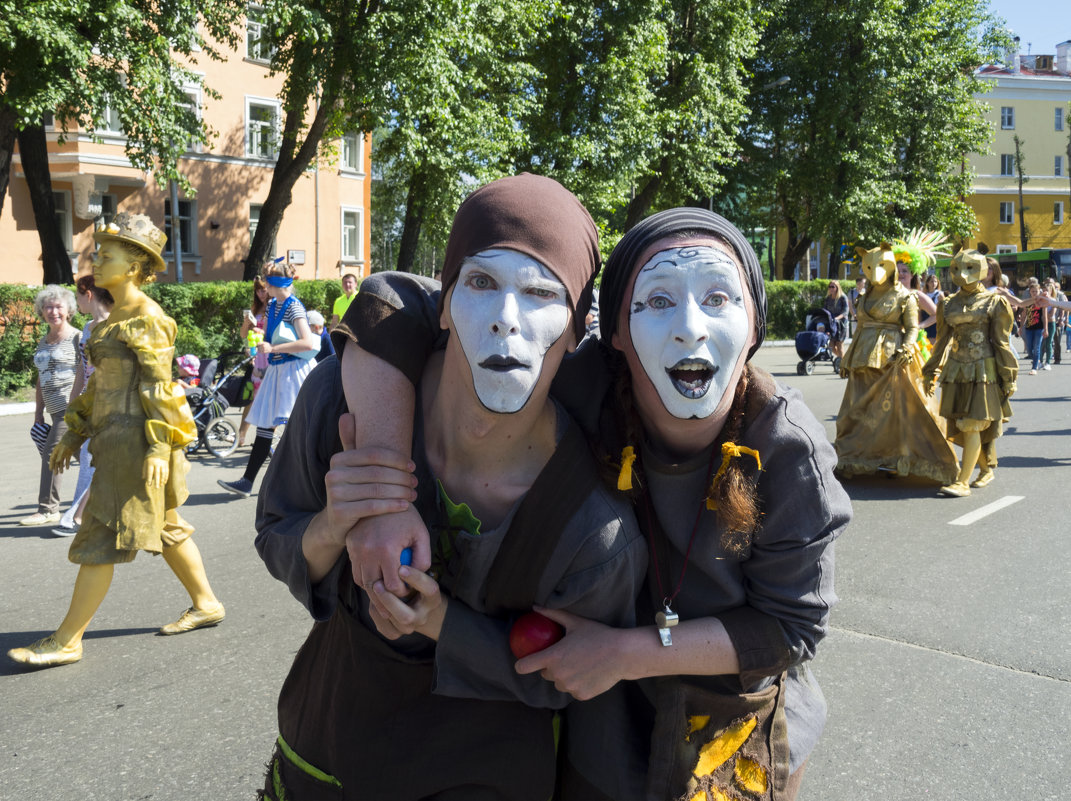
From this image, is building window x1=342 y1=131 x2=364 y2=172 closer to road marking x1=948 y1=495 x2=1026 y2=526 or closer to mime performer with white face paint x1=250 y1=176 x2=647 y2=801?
road marking x1=948 y1=495 x2=1026 y2=526

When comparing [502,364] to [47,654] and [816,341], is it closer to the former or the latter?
[47,654]

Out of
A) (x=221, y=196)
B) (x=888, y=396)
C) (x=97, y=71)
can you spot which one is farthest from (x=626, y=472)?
(x=221, y=196)

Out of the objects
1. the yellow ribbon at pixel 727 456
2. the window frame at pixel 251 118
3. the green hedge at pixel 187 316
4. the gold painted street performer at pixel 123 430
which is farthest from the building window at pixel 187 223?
the yellow ribbon at pixel 727 456

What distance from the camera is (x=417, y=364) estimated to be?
1832 millimetres

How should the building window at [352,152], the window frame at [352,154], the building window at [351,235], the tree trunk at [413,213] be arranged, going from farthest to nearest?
the building window at [351,235] → the building window at [352,152] → the window frame at [352,154] → the tree trunk at [413,213]

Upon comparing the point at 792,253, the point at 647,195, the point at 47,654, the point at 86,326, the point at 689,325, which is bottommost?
the point at 47,654

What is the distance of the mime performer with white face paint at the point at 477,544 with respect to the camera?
5.58ft

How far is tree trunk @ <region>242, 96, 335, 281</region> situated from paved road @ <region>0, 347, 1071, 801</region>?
13307 millimetres

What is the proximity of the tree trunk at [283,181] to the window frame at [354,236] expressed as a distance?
12.9 m

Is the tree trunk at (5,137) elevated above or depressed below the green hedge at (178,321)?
above

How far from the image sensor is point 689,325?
1.77m

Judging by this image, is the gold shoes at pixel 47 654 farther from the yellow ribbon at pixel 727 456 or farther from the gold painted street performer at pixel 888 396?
the gold painted street performer at pixel 888 396

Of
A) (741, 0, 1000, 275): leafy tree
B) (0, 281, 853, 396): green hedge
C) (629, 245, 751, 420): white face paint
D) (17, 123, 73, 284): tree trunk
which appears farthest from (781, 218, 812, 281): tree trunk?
(629, 245, 751, 420): white face paint

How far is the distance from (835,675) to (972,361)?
15.6ft
